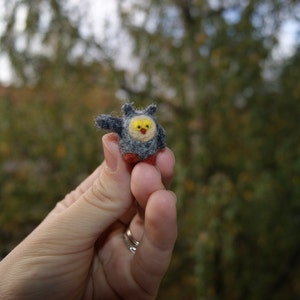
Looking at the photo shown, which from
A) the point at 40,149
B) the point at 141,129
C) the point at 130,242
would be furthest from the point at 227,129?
the point at 141,129

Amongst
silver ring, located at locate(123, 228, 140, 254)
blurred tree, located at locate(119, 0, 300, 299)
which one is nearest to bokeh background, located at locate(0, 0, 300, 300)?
blurred tree, located at locate(119, 0, 300, 299)

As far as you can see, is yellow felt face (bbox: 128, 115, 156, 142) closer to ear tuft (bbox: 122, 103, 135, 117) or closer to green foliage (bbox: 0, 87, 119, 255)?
ear tuft (bbox: 122, 103, 135, 117)

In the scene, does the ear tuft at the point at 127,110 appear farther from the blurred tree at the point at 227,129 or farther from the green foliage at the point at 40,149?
the green foliage at the point at 40,149

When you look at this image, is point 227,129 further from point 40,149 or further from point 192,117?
point 40,149

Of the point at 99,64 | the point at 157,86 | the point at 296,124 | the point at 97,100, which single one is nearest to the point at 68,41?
the point at 99,64

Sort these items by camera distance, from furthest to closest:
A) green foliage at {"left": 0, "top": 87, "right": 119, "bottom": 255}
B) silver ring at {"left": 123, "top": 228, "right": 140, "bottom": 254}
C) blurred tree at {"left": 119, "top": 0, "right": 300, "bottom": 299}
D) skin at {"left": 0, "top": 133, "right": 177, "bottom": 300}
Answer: green foliage at {"left": 0, "top": 87, "right": 119, "bottom": 255} → blurred tree at {"left": 119, "top": 0, "right": 300, "bottom": 299} → silver ring at {"left": 123, "top": 228, "right": 140, "bottom": 254} → skin at {"left": 0, "top": 133, "right": 177, "bottom": 300}

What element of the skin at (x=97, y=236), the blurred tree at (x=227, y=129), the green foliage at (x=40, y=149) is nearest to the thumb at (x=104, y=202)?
the skin at (x=97, y=236)

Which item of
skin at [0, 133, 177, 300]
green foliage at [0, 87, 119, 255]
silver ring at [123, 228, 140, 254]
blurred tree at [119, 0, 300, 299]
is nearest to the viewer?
skin at [0, 133, 177, 300]

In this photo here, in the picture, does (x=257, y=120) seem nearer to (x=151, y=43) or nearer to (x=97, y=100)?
(x=151, y=43)
